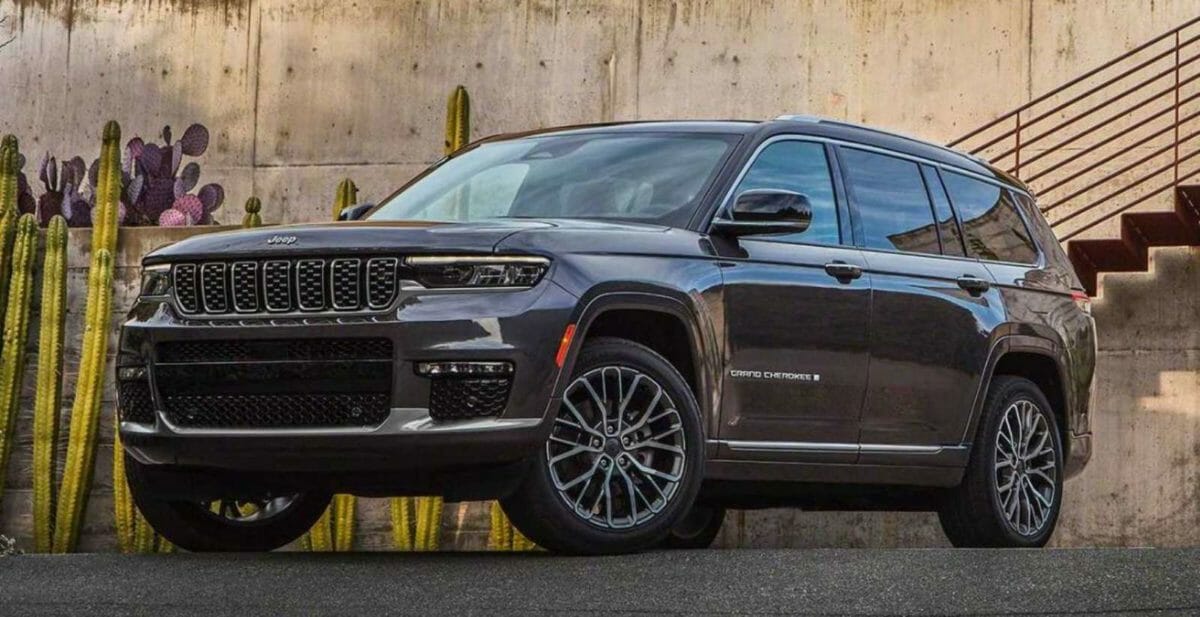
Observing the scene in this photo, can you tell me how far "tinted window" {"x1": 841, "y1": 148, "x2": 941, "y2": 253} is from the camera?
8531 millimetres

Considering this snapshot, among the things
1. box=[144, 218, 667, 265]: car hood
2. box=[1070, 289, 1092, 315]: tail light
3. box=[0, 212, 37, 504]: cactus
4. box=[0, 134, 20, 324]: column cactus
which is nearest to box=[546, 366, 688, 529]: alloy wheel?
box=[144, 218, 667, 265]: car hood

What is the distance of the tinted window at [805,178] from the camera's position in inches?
316

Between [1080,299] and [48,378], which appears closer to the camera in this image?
[1080,299]

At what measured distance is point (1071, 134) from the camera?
50.0 ft

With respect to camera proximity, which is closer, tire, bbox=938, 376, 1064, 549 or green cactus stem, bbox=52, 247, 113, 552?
tire, bbox=938, 376, 1064, 549

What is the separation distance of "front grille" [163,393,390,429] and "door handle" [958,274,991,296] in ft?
10.3

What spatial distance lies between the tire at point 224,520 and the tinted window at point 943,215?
2.80 metres

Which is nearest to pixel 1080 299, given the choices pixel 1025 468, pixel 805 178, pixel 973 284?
pixel 1025 468

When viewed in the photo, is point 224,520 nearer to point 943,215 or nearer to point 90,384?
point 943,215

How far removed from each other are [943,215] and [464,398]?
3.23 meters

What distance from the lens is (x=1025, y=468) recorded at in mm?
9250

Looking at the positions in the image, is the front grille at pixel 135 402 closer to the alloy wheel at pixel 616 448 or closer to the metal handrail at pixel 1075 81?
the alloy wheel at pixel 616 448

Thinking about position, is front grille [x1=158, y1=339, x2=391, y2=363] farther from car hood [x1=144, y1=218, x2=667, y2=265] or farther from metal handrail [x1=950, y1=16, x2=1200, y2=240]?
metal handrail [x1=950, y1=16, x2=1200, y2=240]

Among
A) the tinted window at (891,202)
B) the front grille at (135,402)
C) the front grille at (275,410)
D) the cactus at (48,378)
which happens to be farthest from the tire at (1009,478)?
the cactus at (48,378)
